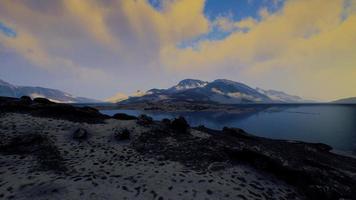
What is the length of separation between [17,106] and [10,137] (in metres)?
15.8

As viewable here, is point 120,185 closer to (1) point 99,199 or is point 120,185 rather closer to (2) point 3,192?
(1) point 99,199

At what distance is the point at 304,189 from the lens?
15562 millimetres

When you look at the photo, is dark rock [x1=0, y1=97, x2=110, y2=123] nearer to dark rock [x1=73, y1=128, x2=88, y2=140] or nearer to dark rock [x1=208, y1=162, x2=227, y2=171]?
dark rock [x1=73, y1=128, x2=88, y2=140]

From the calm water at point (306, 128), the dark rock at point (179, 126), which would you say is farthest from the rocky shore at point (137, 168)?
the calm water at point (306, 128)

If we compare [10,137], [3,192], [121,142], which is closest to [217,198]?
[3,192]

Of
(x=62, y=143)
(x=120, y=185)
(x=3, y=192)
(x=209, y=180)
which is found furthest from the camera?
(x=62, y=143)

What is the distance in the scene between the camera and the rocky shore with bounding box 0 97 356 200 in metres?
12.8

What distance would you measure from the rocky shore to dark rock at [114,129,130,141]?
127mm

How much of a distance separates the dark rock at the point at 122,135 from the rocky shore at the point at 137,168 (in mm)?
127

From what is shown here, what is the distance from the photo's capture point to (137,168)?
54.8 feet

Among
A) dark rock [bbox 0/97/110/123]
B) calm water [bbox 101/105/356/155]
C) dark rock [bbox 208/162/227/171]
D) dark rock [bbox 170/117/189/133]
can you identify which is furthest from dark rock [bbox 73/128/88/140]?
calm water [bbox 101/105/356/155]

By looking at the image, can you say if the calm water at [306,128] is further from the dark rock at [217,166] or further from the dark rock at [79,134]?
the dark rock at [79,134]

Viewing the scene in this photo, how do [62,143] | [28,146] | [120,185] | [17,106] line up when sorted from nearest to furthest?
1. [120,185]
2. [28,146]
3. [62,143]
4. [17,106]

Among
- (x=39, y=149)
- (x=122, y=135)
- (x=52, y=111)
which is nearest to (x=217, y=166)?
(x=122, y=135)
